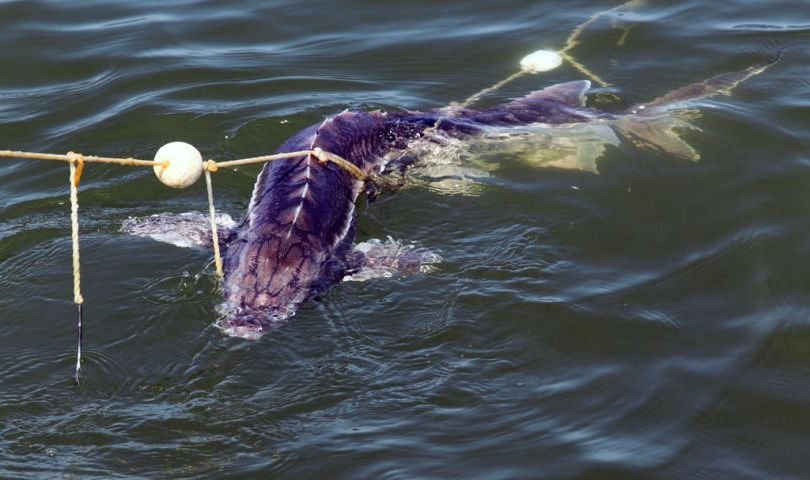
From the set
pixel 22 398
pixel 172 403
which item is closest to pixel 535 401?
pixel 172 403

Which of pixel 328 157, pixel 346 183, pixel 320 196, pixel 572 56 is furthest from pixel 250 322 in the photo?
pixel 572 56

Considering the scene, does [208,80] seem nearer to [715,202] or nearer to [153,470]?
[715,202]

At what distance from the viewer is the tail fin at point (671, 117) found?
25.7 ft

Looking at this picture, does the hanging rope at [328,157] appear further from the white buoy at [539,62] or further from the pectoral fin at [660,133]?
the pectoral fin at [660,133]

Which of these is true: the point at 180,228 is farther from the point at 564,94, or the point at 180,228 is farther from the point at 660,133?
the point at 660,133

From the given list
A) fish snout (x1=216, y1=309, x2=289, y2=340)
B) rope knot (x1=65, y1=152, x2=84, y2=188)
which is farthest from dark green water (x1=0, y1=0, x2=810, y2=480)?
Answer: rope knot (x1=65, y1=152, x2=84, y2=188)

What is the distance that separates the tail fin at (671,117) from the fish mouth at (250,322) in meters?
3.15

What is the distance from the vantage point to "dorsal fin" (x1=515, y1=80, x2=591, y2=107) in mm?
8305

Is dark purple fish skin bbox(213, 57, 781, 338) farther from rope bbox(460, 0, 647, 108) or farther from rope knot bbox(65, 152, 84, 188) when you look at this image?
rope knot bbox(65, 152, 84, 188)

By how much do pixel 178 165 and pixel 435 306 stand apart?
58.8 inches

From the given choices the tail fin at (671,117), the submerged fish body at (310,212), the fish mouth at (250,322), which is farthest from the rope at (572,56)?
the fish mouth at (250,322)

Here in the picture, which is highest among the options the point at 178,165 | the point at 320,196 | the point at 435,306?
the point at 178,165

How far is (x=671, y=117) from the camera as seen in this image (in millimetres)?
8203

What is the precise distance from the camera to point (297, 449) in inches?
196
